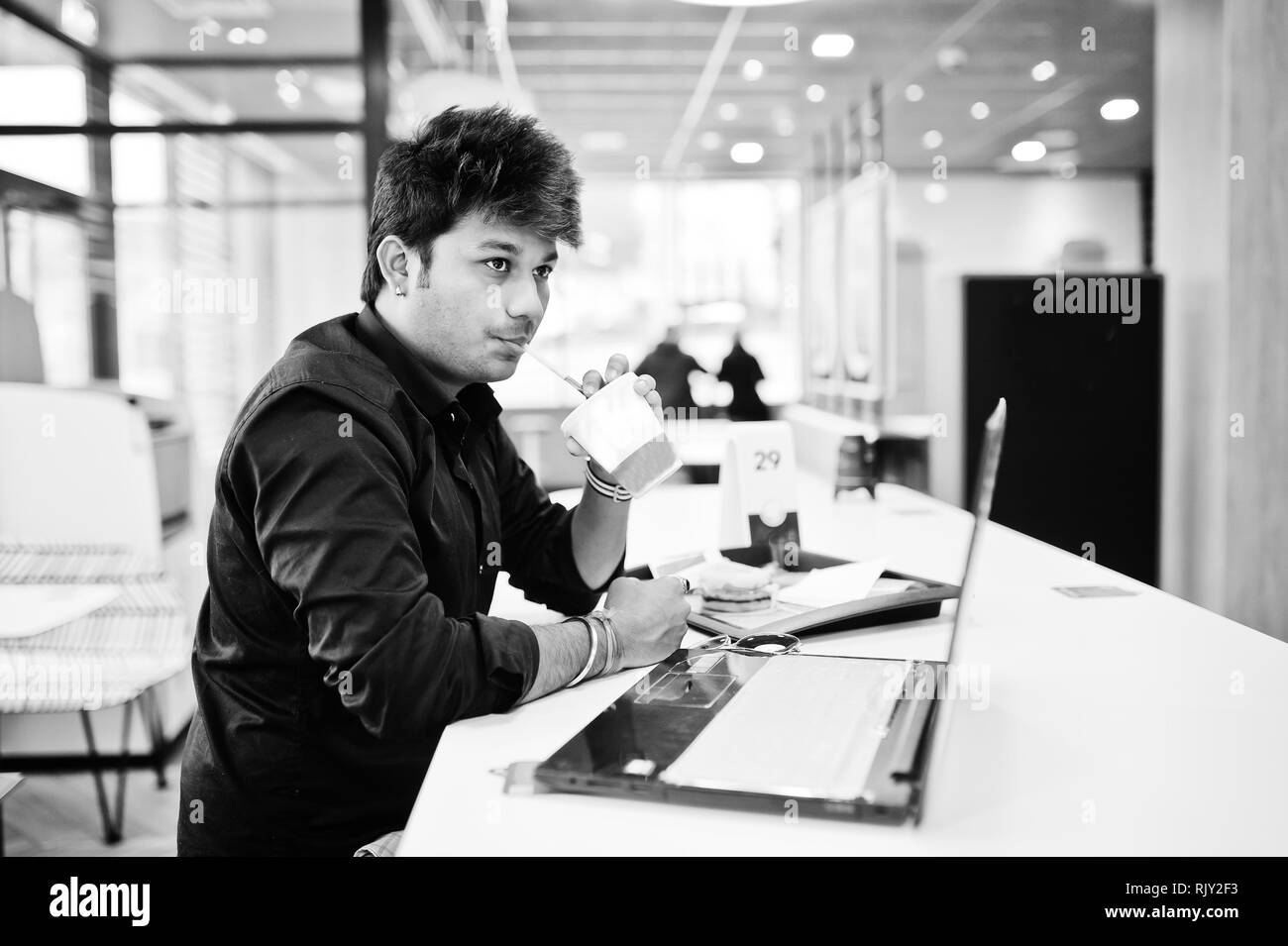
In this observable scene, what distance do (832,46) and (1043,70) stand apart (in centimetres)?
156

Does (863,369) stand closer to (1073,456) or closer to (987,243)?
(1073,456)

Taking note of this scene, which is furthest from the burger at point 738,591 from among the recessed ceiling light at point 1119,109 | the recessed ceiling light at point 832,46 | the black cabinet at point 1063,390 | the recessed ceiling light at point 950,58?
the recessed ceiling light at point 1119,109

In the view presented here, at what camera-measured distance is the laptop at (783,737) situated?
32.9 inches

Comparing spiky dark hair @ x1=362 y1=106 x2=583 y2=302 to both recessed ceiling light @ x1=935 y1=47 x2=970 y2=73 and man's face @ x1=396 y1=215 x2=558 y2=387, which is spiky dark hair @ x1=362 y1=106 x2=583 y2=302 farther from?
recessed ceiling light @ x1=935 y1=47 x2=970 y2=73

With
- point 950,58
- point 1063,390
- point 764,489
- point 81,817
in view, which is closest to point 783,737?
point 764,489

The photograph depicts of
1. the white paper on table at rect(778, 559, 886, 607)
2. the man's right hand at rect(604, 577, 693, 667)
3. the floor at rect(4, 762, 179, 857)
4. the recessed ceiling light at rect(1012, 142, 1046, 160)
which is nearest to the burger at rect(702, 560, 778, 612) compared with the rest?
the white paper on table at rect(778, 559, 886, 607)

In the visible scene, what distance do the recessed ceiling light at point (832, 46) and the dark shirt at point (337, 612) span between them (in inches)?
222

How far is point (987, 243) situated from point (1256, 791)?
37.2ft

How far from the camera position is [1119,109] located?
8.09m

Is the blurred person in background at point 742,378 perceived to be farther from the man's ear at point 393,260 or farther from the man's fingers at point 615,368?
the man's ear at point 393,260

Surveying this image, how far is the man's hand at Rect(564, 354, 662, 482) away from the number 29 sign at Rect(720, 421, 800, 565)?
0.42 m

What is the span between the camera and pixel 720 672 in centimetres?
117

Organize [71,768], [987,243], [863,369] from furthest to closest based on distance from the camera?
[987,243], [863,369], [71,768]
